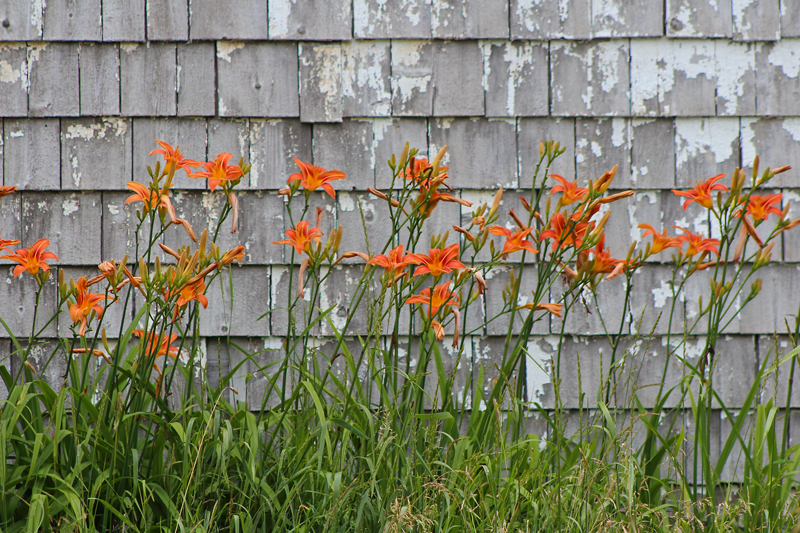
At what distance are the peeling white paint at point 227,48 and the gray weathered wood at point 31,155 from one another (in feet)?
2.30

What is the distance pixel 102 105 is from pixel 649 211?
86.8 inches

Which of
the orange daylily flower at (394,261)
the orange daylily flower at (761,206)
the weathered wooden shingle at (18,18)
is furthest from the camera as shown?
the weathered wooden shingle at (18,18)

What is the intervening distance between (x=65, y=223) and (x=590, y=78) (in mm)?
2141

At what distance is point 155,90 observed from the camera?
2178mm

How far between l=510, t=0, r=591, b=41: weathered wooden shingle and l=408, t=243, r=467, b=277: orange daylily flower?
3.72ft

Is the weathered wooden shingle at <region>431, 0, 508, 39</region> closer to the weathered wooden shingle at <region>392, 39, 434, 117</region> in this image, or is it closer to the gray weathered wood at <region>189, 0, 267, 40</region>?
the weathered wooden shingle at <region>392, 39, 434, 117</region>

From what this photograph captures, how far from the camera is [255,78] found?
2.19 meters

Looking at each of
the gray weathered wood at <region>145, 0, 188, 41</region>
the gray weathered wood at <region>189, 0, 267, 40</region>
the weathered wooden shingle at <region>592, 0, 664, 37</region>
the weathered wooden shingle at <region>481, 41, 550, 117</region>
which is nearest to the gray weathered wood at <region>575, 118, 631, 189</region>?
the weathered wooden shingle at <region>481, 41, 550, 117</region>

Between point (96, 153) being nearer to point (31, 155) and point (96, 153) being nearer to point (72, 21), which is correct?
point (31, 155)

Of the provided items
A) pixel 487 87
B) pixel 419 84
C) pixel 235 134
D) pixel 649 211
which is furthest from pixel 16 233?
pixel 649 211

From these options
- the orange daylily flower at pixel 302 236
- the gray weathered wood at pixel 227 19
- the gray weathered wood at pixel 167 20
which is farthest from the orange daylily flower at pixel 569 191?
the gray weathered wood at pixel 167 20

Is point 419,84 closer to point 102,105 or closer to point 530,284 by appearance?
point 530,284

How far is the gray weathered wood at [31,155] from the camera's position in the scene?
2.17m

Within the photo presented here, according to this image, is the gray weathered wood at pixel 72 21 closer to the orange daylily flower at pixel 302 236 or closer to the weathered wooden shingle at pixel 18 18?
the weathered wooden shingle at pixel 18 18
